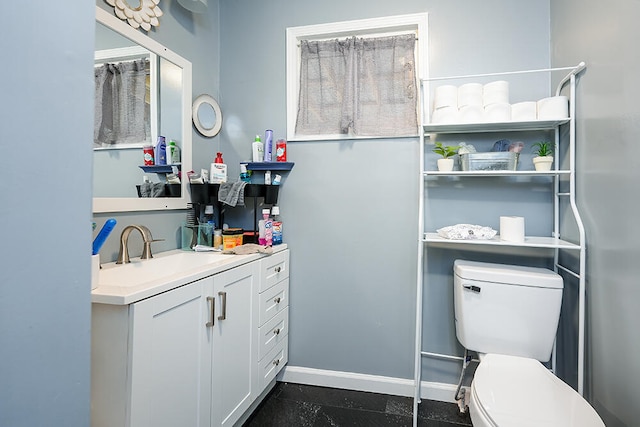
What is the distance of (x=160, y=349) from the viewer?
3.34 ft

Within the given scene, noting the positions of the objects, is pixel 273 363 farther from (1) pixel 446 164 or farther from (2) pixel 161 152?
(1) pixel 446 164

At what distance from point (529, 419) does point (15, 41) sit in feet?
5.26

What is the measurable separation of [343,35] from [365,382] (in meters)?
2.20

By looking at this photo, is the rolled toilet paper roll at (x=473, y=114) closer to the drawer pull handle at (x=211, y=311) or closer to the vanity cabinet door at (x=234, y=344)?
the vanity cabinet door at (x=234, y=344)

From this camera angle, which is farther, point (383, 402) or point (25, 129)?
point (383, 402)

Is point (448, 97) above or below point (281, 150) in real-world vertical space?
above

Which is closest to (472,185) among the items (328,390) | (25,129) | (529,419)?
(529,419)

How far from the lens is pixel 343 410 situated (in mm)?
1756

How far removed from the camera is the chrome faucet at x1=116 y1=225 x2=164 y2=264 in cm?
141

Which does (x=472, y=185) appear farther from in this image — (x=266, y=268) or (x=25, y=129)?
(x=25, y=129)

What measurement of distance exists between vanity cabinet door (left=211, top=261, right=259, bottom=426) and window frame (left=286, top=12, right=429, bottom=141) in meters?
1.03

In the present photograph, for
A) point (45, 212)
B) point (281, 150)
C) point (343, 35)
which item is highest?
point (343, 35)

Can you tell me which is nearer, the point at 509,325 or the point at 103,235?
the point at 103,235

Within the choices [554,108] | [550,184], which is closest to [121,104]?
[554,108]
